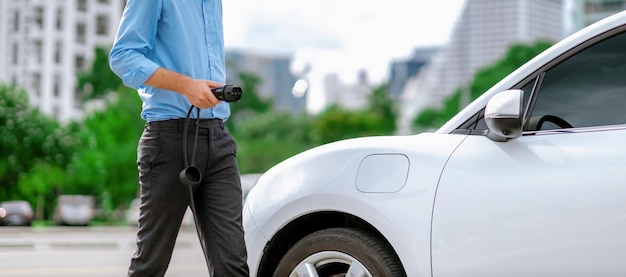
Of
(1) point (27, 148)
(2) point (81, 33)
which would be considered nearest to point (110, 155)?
(1) point (27, 148)

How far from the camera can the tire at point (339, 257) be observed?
319 centimetres

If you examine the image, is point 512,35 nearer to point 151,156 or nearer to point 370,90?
point 370,90

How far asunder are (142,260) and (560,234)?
1.47 metres

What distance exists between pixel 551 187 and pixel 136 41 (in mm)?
1525

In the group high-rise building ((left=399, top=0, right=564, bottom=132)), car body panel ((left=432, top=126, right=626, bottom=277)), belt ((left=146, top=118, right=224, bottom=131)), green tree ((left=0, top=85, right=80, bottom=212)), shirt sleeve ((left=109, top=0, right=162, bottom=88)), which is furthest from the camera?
high-rise building ((left=399, top=0, right=564, bottom=132))

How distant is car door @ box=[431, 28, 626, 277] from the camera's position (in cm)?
273

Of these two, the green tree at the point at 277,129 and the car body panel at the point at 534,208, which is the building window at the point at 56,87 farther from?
the car body panel at the point at 534,208

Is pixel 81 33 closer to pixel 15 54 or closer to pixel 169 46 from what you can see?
pixel 15 54

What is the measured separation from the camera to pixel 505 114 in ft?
9.53

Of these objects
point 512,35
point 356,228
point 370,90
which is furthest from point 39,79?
point 512,35

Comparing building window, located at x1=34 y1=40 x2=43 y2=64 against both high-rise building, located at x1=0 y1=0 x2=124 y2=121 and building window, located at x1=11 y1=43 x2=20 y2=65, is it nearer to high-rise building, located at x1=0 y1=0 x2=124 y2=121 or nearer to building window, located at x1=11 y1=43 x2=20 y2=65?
high-rise building, located at x1=0 y1=0 x2=124 y2=121

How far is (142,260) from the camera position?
2977 millimetres

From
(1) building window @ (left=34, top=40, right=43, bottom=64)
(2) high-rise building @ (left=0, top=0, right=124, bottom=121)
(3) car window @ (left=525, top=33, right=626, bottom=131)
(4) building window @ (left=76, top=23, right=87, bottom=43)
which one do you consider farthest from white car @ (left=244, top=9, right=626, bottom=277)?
(4) building window @ (left=76, top=23, right=87, bottom=43)

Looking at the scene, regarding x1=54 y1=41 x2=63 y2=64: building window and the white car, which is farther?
x1=54 y1=41 x2=63 y2=64: building window
